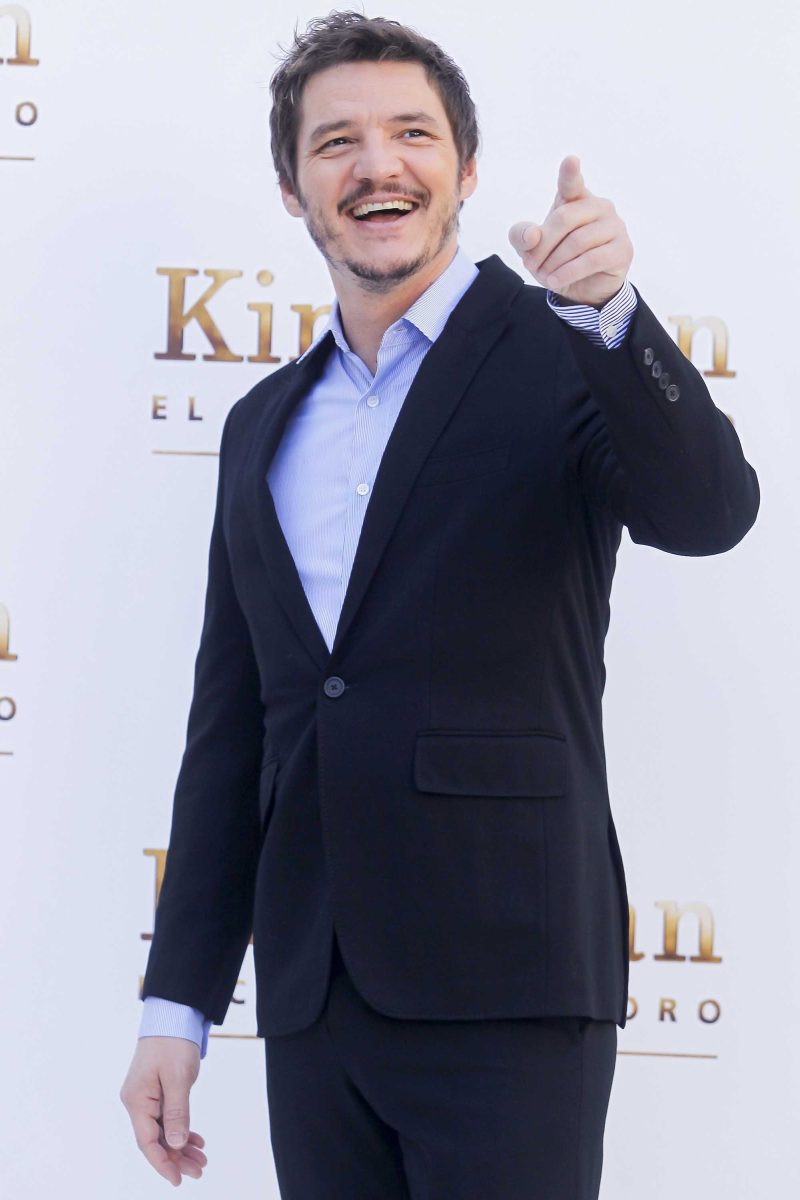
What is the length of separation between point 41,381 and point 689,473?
1313 mm

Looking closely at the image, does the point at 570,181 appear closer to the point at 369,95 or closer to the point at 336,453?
the point at 336,453

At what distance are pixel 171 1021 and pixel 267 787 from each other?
0.28m

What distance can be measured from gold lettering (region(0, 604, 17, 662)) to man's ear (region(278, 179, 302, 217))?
32.1 inches

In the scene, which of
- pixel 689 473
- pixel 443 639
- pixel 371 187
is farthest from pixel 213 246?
pixel 689 473

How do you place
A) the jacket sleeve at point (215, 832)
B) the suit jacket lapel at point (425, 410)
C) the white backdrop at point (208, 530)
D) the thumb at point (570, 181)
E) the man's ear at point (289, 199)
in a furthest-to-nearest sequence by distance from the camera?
the white backdrop at point (208, 530) → the man's ear at point (289, 199) → the jacket sleeve at point (215, 832) → the suit jacket lapel at point (425, 410) → the thumb at point (570, 181)

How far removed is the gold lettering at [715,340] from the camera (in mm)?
1972

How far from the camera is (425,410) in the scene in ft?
4.12

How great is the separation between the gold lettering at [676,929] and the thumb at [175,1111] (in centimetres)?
83

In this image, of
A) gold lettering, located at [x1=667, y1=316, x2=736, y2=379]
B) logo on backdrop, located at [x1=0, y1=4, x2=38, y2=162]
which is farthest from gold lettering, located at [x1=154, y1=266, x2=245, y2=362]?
gold lettering, located at [x1=667, y1=316, x2=736, y2=379]

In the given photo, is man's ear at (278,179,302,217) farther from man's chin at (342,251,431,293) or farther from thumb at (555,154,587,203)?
thumb at (555,154,587,203)

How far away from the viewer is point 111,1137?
6.79 feet

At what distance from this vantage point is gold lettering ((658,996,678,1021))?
6.50ft

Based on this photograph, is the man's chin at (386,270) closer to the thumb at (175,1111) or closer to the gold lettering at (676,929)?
the thumb at (175,1111)

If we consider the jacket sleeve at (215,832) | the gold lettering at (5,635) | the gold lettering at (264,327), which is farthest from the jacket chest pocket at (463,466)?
the gold lettering at (5,635)
